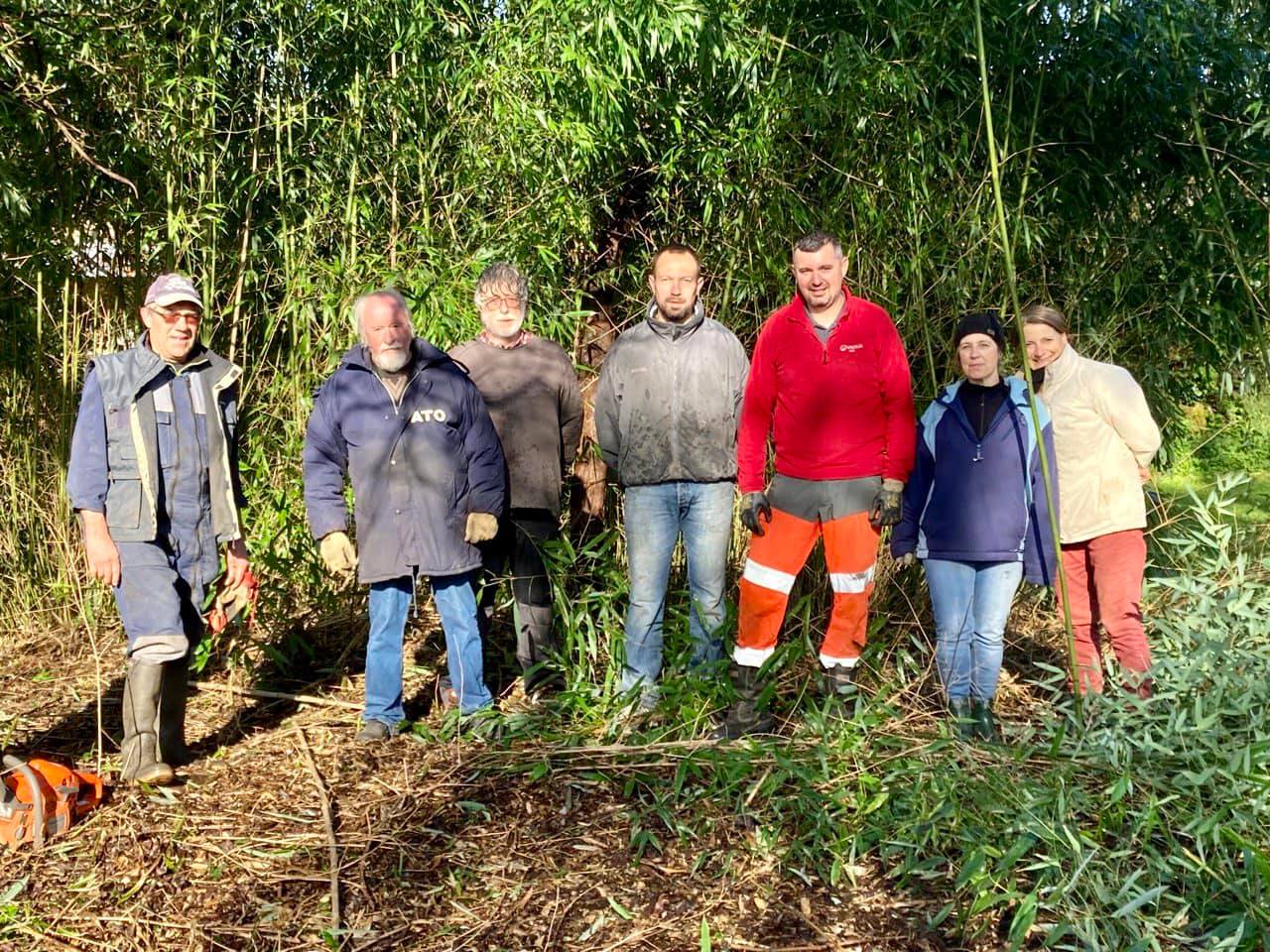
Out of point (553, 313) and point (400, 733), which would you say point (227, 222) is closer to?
point (553, 313)

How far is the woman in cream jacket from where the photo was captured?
3322 millimetres

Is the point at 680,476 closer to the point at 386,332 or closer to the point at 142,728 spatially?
the point at 386,332

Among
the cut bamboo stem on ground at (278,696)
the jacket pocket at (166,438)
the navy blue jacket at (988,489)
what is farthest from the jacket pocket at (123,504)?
the navy blue jacket at (988,489)

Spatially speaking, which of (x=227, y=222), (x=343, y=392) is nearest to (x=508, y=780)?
(x=343, y=392)

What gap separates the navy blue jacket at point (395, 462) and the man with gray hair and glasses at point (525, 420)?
25cm

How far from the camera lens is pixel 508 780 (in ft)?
9.98

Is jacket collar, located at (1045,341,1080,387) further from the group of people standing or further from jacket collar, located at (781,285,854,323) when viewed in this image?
jacket collar, located at (781,285,854,323)

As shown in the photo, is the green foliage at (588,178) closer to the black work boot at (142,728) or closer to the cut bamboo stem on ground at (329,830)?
the cut bamboo stem on ground at (329,830)

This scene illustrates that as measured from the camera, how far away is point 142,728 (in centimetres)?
Answer: 309

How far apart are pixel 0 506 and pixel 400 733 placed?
2.27 metres

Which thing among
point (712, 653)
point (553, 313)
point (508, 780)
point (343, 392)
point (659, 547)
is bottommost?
point (508, 780)

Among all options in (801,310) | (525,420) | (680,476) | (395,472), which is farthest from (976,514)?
(395,472)

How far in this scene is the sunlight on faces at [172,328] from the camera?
120 inches

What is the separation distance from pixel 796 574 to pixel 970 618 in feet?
1.72
